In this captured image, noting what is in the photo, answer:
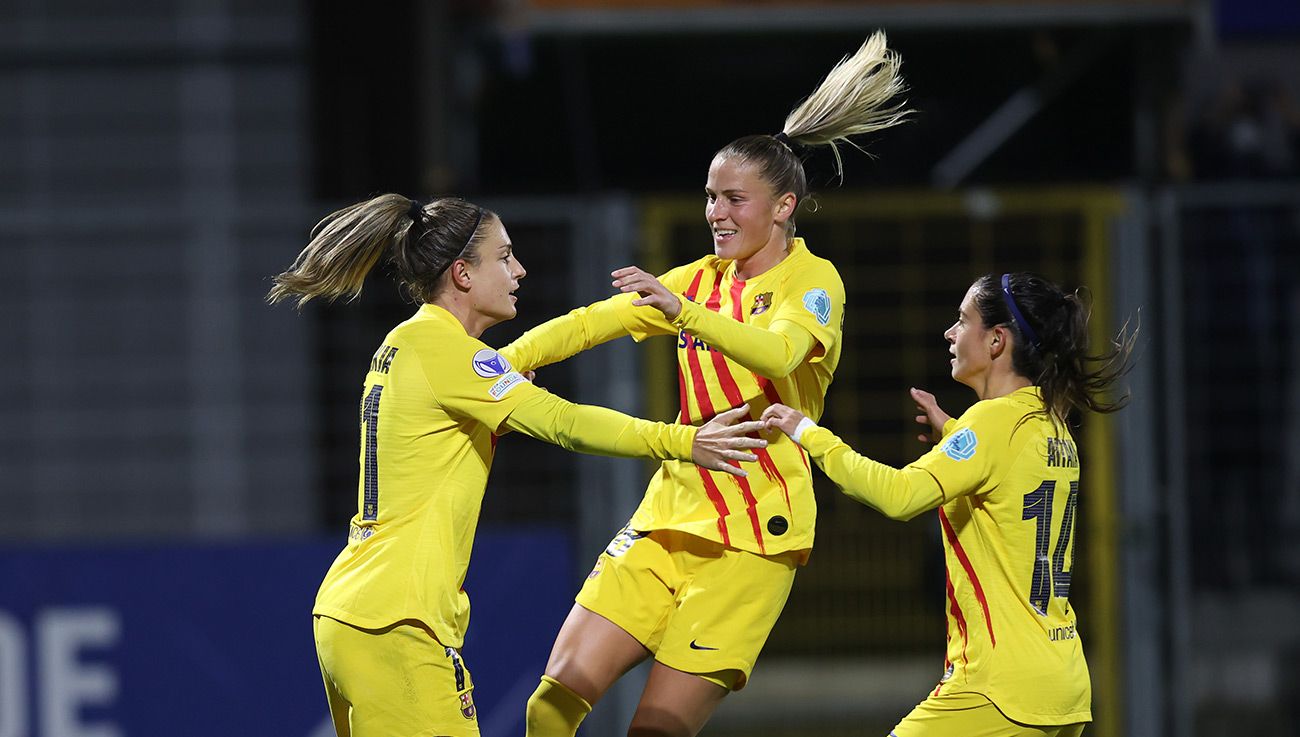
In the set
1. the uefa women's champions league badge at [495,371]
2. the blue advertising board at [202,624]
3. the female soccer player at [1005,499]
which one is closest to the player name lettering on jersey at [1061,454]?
the female soccer player at [1005,499]

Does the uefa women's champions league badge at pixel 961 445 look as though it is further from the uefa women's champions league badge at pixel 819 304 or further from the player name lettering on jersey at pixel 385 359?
the player name lettering on jersey at pixel 385 359

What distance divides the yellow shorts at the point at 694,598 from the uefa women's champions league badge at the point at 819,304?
23.5 inches

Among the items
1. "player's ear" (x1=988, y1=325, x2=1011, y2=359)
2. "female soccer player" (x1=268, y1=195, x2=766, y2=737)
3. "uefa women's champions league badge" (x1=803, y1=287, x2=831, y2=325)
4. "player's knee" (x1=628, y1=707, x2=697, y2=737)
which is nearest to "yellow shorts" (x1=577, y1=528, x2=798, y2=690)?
"player's knee" (x1=628, y1=707, x2=697, y2=737)

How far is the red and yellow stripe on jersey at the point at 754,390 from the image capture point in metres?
4.11

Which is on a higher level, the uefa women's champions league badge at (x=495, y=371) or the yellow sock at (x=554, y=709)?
the uefa women's champions league badge at (x=495, y=371)

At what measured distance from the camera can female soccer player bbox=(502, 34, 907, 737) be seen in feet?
13.6

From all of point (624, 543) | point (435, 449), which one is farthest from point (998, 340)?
point (435, 449)

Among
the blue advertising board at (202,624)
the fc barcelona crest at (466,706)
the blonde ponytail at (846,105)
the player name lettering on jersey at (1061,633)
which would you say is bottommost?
the blue advertising board at (202,624)

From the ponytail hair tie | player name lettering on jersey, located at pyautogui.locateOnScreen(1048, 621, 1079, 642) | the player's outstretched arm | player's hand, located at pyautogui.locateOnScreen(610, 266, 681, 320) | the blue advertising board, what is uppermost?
the ponytail hair tie

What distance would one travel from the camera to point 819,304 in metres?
4.08

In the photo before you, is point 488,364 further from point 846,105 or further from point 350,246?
point 846,105

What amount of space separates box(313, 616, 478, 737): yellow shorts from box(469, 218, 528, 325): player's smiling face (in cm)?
77

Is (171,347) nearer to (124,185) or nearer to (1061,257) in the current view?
(124,185)

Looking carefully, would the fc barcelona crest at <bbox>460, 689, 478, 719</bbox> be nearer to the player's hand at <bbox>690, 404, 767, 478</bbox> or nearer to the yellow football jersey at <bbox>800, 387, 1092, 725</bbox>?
the player's hand at <bbox>690, 404, 767, 478</bbox>
